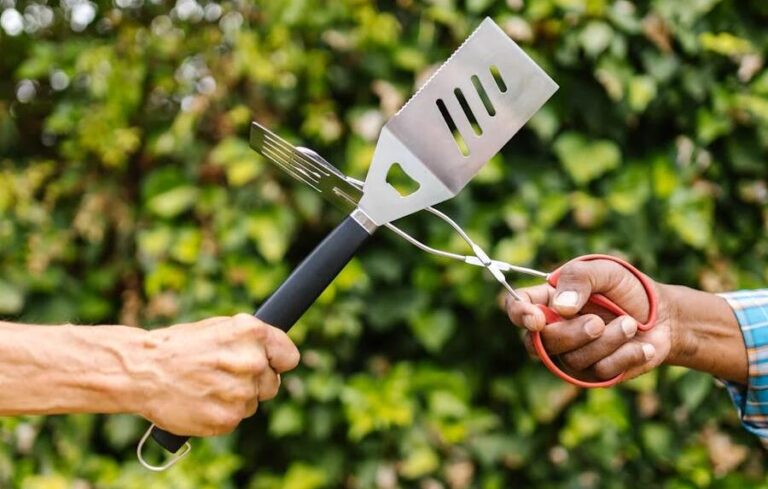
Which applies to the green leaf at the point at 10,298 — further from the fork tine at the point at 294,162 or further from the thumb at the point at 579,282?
the thumb at the point at 579,282

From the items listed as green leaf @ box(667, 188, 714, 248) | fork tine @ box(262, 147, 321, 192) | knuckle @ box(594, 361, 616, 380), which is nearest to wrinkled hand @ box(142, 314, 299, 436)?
fork tine @ box(262, 147, 321, 192)

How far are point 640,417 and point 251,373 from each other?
1284 mm

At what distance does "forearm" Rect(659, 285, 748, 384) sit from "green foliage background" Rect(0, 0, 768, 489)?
1.69 ft

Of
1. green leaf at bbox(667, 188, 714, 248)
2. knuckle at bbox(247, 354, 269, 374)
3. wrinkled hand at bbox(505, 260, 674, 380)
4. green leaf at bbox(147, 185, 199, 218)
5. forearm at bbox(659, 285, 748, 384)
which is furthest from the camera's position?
green leaf at bbox(147, 185, 199, 218)

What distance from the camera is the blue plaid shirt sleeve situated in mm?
1518

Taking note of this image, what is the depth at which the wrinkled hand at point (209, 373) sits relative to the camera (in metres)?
1.22

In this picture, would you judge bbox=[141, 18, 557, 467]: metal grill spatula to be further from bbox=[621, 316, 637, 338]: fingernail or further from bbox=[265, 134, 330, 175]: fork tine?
bbox=[621, 316, 637, 338]: fingernail

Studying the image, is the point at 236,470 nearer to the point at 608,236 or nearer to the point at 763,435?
the point at 608,236

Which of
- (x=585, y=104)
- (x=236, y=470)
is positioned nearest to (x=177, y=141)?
(x=236, y=470)

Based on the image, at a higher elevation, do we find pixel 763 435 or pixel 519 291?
pixel 519 291

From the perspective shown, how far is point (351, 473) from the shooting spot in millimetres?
2182

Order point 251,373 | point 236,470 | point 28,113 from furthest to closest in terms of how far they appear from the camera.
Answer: point 28,113 → point 236,470 → point 251,373

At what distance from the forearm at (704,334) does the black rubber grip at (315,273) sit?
22.1 inches

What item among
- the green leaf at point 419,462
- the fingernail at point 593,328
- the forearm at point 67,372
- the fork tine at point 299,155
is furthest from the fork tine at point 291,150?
the green leaf at point 419,462
